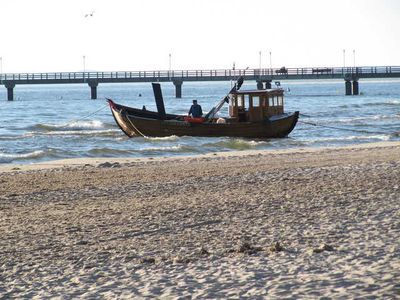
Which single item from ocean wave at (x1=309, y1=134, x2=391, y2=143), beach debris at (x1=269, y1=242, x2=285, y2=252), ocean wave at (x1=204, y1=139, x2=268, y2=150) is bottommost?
ocean wave at (x1=309, y1=134, x2=391, y2=143)

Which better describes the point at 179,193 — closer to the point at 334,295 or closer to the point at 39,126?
the point at 334,295

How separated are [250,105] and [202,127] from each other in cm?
190

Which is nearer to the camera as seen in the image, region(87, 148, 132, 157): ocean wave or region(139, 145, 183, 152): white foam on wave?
region(87, 148, 132, 157): ocean wave

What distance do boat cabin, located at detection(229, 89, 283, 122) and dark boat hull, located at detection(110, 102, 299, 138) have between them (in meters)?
0.45

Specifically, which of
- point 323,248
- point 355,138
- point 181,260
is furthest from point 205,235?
point 355,138

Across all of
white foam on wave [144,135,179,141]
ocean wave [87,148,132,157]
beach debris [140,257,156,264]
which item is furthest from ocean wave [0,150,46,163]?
beach debris [140,257,156,264]

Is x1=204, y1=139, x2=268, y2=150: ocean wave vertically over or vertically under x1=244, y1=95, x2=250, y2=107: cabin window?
under

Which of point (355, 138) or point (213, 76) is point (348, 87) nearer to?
point (213, 76)

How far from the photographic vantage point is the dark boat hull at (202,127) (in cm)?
3172

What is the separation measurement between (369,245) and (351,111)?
48850 mm

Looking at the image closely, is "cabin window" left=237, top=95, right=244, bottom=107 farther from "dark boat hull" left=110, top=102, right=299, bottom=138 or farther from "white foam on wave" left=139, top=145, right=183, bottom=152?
"white foam on wave" left=139, top=145, right=183, bottom=152

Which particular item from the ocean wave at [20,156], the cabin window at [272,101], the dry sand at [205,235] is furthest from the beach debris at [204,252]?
the cabin window at [272,101]

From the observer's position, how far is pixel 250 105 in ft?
106

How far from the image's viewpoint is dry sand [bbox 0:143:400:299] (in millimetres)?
7562
